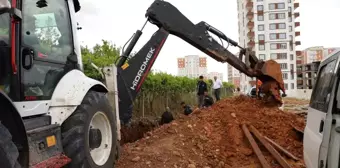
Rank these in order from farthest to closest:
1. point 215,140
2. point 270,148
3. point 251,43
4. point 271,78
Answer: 1. point 251,43
2. point 271,78
3. point 215,140
4. point 270,148

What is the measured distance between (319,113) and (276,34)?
7809 centimetres

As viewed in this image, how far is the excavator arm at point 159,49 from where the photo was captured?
25.5 ft

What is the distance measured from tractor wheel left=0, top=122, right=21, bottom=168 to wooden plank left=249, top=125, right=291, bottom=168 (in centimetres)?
538

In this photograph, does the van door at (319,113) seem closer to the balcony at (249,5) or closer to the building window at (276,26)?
the building window at (276,26)

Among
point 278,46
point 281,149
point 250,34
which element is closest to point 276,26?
point 278,46

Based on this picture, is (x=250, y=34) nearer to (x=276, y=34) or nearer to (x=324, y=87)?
(x=276, y=34)

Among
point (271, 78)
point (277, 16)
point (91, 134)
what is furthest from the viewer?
point (277, 16)

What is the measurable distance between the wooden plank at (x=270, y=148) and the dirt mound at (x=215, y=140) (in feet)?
0.49

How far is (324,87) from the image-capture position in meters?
4.27

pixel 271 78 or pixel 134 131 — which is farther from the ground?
pixel 271 78

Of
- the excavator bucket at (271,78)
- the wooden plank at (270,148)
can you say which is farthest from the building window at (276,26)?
the wooden plank at (270,148)

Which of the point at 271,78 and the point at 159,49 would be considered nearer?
the point at 159,49

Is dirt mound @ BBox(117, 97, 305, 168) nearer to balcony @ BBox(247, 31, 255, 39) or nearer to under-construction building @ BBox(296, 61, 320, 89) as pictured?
under-construction building @ BBox(296, 61, 320, 89)

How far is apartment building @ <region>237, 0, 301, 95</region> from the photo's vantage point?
255ft
